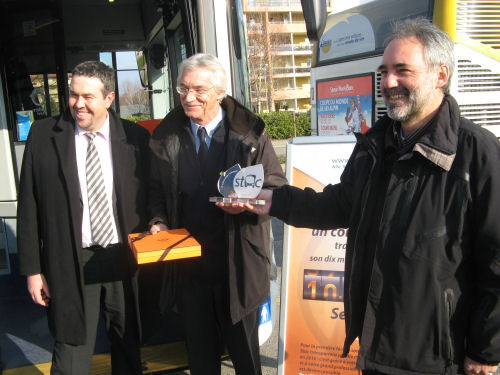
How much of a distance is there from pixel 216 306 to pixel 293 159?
3.32ft

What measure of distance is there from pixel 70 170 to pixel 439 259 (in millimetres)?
1748

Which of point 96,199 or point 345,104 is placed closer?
point 96,199

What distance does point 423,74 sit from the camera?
58.9 inches

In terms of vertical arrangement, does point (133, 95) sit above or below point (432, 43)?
above

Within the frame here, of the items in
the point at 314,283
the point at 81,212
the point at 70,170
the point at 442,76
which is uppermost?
the point at 442,76

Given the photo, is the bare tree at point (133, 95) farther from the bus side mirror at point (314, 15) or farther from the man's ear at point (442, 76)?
the man's ear at point (442, 76)

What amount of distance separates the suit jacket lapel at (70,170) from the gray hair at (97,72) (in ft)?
0.94

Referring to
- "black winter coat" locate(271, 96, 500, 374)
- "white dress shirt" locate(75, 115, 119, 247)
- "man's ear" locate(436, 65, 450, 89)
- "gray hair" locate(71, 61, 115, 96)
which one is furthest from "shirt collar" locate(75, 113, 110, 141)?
"man's ear" locate(436, 65, 450, 89)

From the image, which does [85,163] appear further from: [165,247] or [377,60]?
[377,60]

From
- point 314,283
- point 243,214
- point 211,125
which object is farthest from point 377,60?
point 243,214

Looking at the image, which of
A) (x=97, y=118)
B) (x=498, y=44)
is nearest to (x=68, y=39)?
(x=97, y=118)

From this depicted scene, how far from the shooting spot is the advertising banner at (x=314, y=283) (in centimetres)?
266

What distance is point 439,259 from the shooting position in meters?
1.44

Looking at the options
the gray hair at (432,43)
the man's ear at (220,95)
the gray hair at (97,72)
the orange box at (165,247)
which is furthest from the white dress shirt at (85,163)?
the gray hair at (432,43)
